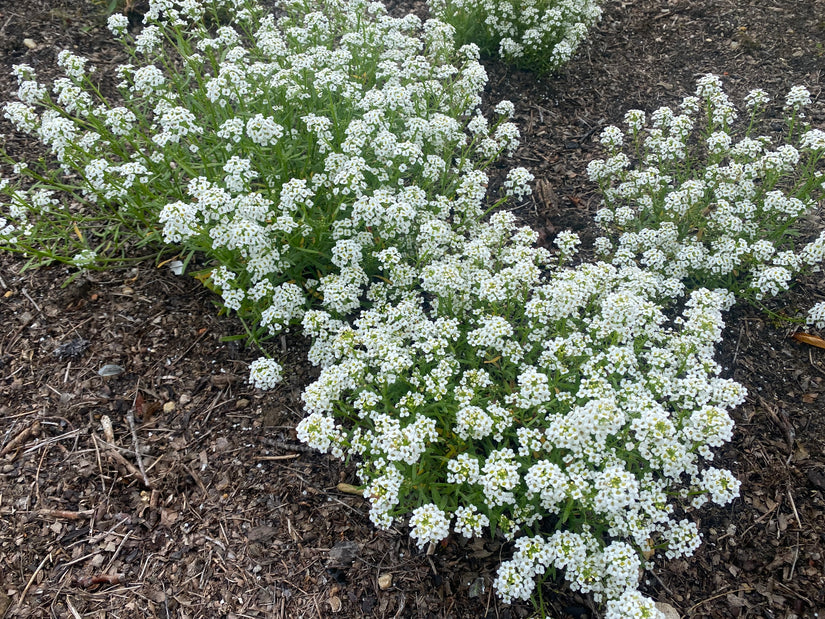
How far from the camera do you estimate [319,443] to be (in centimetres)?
351

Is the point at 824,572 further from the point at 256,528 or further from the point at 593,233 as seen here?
the point at 256,528

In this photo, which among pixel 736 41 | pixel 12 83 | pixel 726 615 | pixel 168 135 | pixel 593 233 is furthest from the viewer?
pixel 736 41

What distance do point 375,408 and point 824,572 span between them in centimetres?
333

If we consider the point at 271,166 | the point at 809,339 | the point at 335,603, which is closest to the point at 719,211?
the point at 809,339

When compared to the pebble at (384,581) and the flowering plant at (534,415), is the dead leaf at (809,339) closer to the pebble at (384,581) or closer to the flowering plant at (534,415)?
the flowering plant at (534,415)

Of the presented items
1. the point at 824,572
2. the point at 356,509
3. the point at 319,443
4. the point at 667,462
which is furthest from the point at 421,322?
the point at 824,572

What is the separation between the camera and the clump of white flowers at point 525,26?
7.15 metres

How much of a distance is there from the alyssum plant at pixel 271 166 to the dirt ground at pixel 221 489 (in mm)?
617

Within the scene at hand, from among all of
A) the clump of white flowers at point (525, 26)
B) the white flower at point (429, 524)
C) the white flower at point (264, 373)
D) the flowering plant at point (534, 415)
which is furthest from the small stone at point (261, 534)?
the clump of white flowers at point (525, 26)

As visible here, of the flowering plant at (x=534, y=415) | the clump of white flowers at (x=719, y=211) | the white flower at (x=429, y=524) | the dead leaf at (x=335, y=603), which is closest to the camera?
the white flower at (x=429, y=524)

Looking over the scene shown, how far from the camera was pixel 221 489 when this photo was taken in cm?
428

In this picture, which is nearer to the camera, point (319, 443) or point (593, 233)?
point (319, 443)

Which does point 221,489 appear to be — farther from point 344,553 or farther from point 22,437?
point 22,437

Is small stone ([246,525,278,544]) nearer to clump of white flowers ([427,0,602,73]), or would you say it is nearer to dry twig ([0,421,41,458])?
dry twig ([0,421,41,458])
